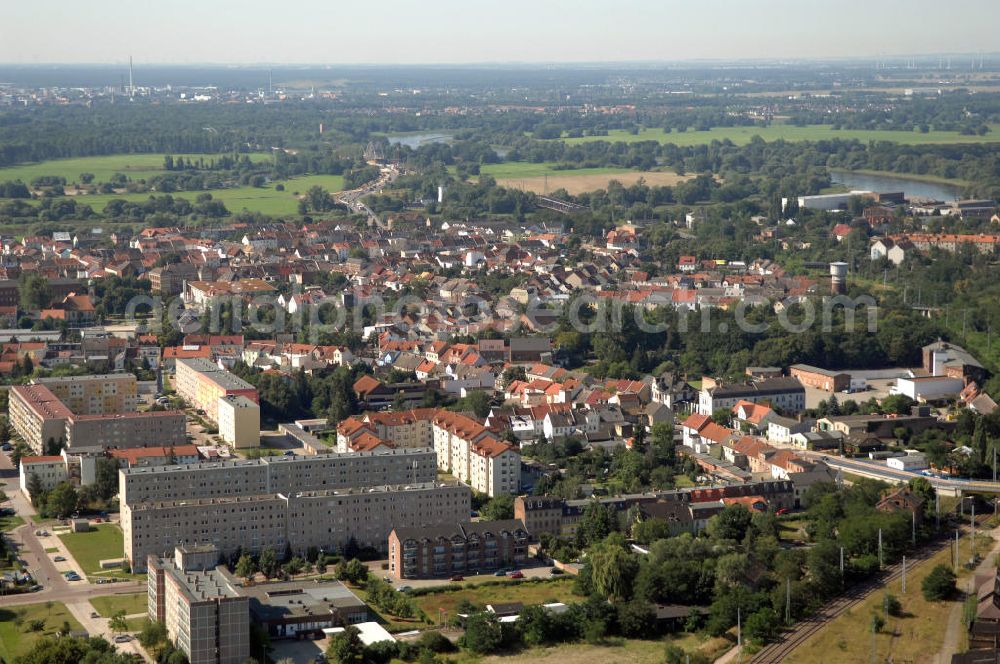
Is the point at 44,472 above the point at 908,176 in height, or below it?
above

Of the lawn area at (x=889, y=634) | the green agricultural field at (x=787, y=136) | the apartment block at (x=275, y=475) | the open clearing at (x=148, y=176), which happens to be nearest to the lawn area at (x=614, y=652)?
the lawn area at (x=889, y=634)

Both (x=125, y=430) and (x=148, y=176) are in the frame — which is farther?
(x=148, y=176)

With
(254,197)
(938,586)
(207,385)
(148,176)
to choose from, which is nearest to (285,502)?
(938,586)

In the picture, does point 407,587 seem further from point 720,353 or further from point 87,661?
point 720,353

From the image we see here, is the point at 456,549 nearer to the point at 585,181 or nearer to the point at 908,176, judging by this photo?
the point at 585,181

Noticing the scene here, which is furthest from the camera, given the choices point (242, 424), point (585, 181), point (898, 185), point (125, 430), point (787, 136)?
point (787, 136)
